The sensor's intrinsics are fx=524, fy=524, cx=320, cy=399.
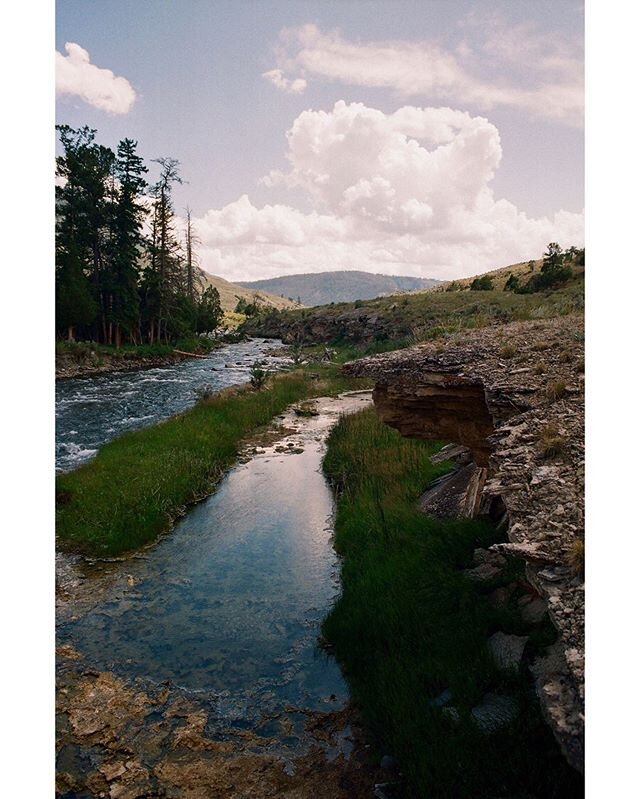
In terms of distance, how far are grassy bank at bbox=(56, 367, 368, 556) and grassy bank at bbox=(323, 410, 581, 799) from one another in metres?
4.97

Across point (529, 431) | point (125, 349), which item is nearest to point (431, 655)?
point (529, 431)

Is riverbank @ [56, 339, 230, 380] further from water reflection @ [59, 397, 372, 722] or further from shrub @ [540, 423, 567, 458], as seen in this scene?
shrub @ [540, 423, 567, 458]

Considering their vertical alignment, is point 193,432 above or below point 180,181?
below

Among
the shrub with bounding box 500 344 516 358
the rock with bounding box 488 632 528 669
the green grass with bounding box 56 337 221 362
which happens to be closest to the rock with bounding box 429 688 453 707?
the rock with bounding box 488 632 528 669

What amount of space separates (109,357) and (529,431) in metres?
46.0

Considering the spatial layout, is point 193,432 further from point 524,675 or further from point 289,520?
point 524,675

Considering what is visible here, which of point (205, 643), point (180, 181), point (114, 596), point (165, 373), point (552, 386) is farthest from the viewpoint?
point (180, 181)

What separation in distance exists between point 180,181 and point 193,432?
44199 millimetres

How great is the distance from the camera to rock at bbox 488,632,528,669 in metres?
5.81

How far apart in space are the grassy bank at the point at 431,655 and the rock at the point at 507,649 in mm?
98

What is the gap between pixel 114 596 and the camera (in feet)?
32.4

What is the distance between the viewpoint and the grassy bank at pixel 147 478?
12.4 meters
